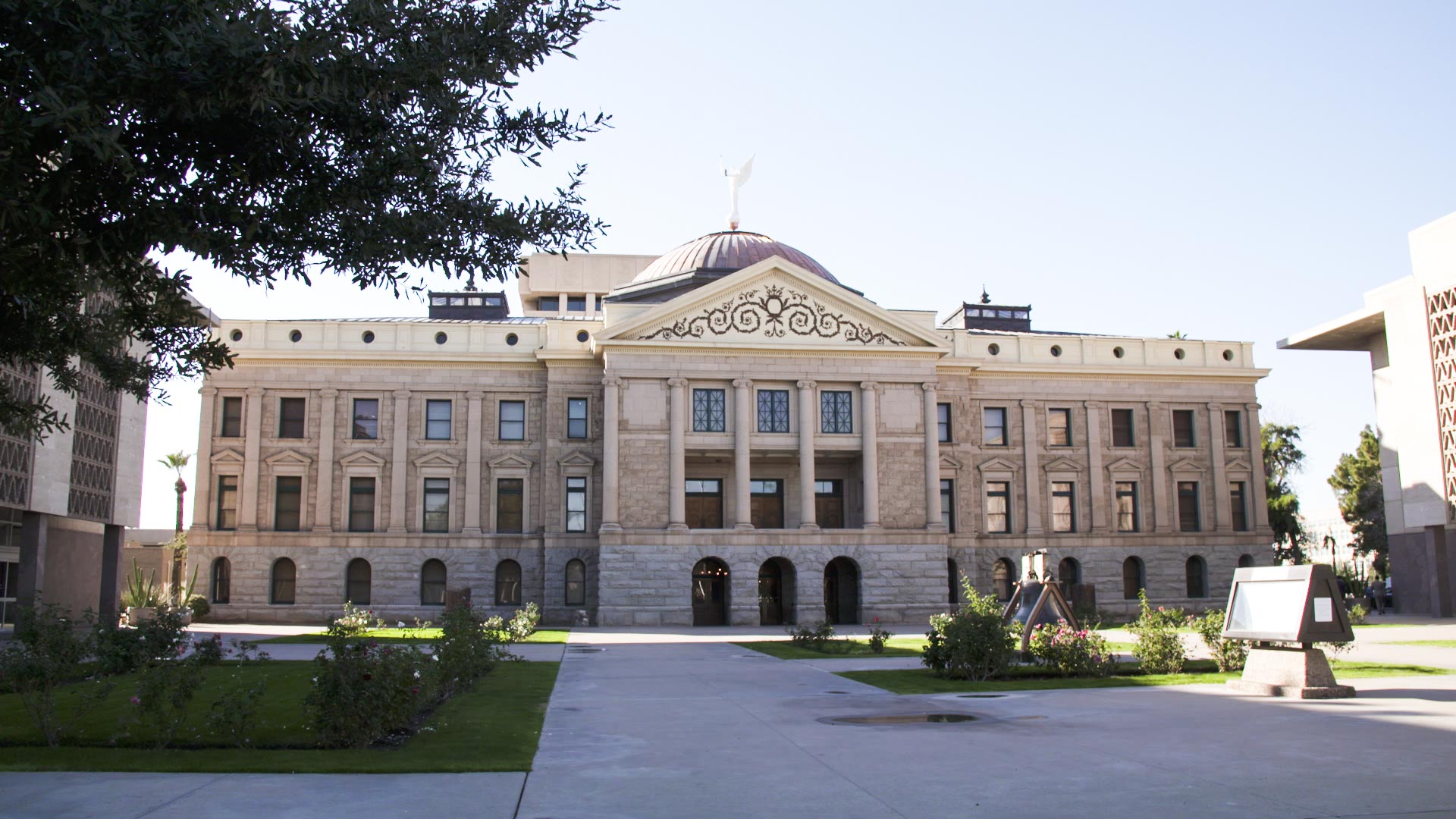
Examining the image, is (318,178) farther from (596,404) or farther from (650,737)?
(596,404)

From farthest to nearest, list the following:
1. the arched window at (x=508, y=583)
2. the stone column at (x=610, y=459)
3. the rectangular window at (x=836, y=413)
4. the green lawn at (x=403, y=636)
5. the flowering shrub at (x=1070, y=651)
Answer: the arched window at (x=508, y=583) → the rectangular window at (x=836, y=413) → the stone column at (x=610, y=459) → the green lawn at (x=403, y=636) → the flowering shrub at (x=1070, y=651)

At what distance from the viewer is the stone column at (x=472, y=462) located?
4969 cm

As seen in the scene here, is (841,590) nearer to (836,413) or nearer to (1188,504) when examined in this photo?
(836,413)

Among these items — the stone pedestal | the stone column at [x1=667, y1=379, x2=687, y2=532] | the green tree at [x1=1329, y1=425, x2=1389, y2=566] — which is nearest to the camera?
the stone pedestal

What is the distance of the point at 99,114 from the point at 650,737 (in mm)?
8756

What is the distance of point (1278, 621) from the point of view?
1659 cm

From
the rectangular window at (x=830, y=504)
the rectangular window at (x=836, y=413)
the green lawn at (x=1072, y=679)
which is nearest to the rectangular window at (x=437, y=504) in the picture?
the rectangular window at (x=830, y=504)

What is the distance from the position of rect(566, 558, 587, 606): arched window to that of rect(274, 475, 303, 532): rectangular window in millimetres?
12041

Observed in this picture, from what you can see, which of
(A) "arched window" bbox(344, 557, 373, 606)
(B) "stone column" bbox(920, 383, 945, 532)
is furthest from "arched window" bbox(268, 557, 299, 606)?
(B) "stone column" bbox(920, 383, 945, 532)

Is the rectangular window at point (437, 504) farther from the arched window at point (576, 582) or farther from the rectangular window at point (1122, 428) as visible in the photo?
the rectangular window at point (1122, 428)

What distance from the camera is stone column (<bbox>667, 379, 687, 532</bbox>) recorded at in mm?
46500

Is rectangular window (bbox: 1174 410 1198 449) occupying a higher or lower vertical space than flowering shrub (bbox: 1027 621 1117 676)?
higher

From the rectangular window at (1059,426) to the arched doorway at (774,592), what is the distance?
15090mm

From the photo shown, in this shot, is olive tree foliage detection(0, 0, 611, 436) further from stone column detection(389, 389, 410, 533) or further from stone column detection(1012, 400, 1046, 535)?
stone column detection(1012, 400, 1046, 535)
